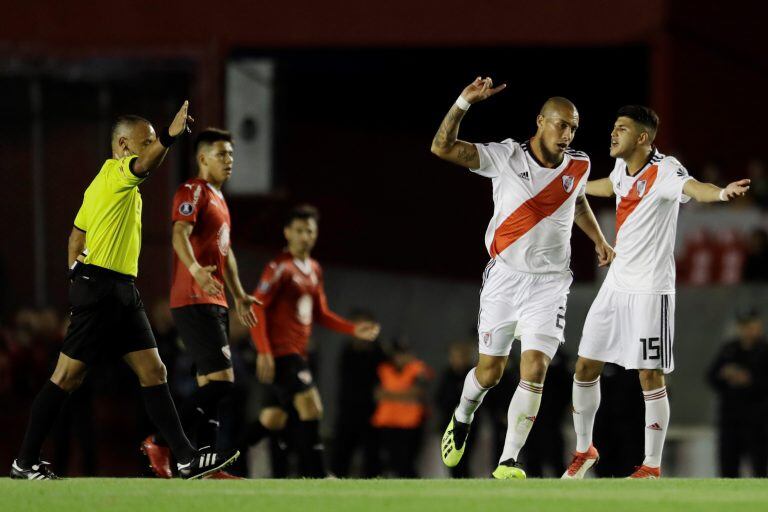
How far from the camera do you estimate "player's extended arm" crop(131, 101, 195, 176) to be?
7551 millimetres

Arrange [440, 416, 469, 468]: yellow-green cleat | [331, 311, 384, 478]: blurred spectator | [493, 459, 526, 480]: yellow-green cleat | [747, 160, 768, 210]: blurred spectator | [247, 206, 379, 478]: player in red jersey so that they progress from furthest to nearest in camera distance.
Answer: [747, 160, 768, 210]: blurred spectator < [331, 311, 384, 478]: blurred spectator < [247, 206, 379, 478]: player in red jersey < [440, 416, 469, 468]: yellow-green cleat < [493, 459, 526, 480]: yellow-green cleat

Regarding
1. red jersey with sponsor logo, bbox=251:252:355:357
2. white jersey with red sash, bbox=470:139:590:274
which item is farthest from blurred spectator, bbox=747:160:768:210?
white jersey with red sash, bbox=470:139:590:274

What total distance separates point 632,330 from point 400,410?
6.65m

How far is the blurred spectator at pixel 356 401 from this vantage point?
49.6 feet

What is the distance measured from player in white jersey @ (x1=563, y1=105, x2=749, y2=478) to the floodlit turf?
84 centimetres

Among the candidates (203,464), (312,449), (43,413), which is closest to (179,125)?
(43,413)

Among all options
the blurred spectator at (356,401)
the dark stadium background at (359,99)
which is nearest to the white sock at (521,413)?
the blurred spectator at (356,401)

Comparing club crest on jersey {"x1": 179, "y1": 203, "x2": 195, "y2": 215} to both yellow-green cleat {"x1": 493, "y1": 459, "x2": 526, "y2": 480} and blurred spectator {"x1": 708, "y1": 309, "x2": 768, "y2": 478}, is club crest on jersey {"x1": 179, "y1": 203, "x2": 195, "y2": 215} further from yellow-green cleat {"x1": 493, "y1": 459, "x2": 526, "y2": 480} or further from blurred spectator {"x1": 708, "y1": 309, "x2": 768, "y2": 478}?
blurred spectator {"x1": 708, "y1": 309, "x2": 768, "y2": 478}

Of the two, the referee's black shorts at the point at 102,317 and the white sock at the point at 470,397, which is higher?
the referee's black shorts at the point at 102,317

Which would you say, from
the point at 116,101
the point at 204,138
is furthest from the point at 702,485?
the point at 116,101

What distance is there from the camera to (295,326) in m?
10.6

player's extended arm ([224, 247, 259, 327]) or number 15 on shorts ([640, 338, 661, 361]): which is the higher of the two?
player's extended arm ([224, 247, 259, 327])

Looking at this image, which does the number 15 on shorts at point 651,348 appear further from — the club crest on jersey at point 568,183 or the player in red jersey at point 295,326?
the player in red jersey at point 295,326

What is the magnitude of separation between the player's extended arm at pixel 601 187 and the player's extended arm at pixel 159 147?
2.82m
